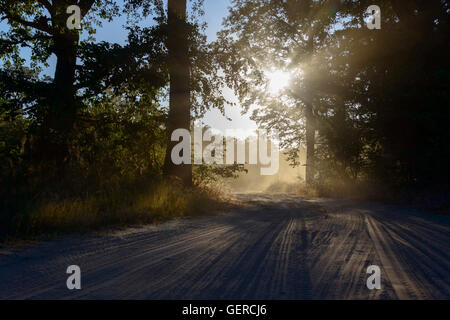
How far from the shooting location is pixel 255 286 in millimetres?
2773

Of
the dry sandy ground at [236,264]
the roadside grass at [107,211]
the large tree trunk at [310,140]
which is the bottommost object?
the dry sandy ground at [236,264]

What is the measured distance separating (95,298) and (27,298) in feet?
1.75

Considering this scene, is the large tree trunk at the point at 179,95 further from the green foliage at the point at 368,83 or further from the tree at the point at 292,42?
the tree at the point at 292,42

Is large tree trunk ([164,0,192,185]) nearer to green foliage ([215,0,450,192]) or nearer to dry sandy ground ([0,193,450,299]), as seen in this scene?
green foliage ([215,0,450,192])

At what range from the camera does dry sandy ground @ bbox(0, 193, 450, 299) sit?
2.64 meters

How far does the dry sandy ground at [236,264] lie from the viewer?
2639 mm

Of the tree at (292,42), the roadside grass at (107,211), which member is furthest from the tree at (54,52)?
the tree at (292,42)

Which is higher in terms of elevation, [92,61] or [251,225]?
[92,61]

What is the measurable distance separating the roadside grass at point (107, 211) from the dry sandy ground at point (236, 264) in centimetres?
59

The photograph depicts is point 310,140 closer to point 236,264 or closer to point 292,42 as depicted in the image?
point 292,42

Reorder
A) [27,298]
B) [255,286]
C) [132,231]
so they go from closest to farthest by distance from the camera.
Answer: [27,298] → [255,286] → [132,231]

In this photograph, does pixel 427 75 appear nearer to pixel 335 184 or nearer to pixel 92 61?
pixel 335 184

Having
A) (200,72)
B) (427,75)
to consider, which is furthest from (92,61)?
(427,75)

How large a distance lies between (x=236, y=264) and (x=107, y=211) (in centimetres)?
387
